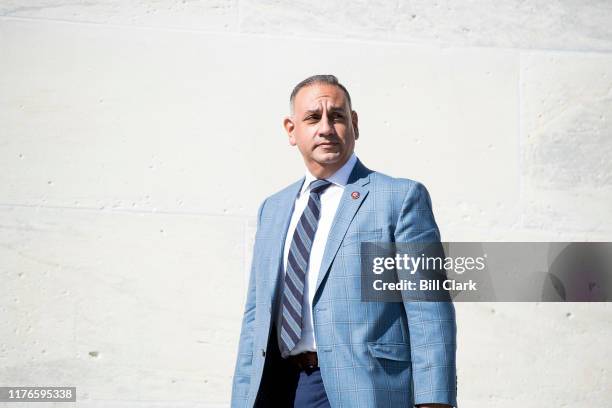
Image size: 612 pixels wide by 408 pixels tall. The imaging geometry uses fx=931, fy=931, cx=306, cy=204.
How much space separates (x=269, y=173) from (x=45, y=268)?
1.13 m

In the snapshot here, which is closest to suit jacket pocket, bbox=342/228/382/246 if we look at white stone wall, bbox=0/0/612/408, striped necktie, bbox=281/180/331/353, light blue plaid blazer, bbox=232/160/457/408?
light blue plaid blazer, bbox=232/160/457/408

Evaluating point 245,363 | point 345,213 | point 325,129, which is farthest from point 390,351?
point 325,129

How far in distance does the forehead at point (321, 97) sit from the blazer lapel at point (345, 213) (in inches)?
9.7

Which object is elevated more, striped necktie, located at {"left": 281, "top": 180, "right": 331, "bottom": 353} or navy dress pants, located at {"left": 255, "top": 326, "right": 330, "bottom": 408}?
striped necktie, located at {"left": 281, "top": 180, "right": 331, "bottom": 353}

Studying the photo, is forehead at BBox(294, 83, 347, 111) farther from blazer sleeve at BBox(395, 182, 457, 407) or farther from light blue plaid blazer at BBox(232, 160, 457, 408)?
blazer sleeve at BBox(395, 182, 457, 407)

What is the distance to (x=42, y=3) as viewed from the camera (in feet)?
14.6

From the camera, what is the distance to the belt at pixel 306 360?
289cm

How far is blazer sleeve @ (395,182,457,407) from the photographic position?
2752mm

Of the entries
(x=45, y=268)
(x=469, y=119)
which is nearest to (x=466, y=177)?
(x=469, y=119)

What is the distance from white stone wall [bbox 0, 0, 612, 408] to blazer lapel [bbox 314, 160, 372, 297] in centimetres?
137

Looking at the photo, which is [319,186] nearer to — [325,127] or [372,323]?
[325,127]

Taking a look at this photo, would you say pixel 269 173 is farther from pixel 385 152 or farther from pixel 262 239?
pixel 262 239

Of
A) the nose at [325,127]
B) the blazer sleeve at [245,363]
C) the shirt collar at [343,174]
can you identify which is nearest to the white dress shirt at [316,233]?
the shirt collar at [343,174]

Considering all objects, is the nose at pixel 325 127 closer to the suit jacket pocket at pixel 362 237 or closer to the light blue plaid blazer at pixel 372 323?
the light blue plaid blazer at pixel 372 323
